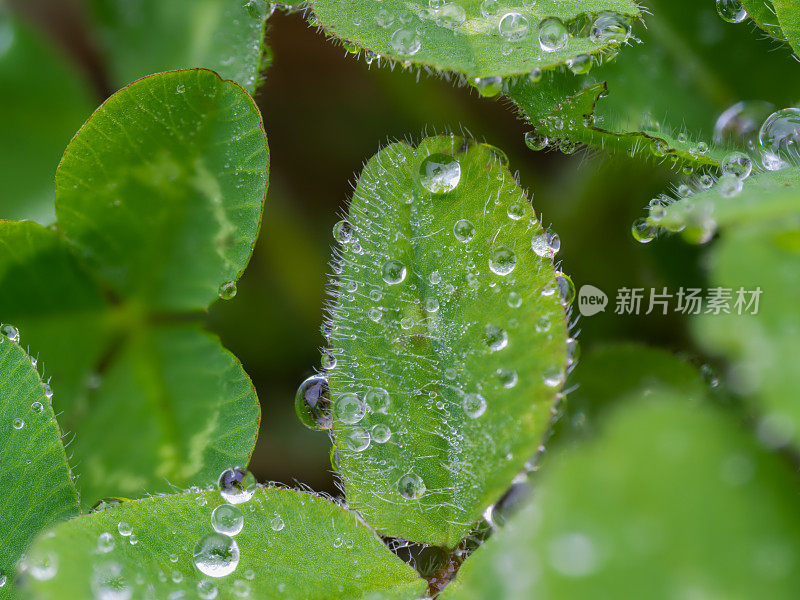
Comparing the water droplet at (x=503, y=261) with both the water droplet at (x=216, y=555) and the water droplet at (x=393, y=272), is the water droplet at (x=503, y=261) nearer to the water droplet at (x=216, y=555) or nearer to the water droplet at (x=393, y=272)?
the water droplet at (x=393, y=272)

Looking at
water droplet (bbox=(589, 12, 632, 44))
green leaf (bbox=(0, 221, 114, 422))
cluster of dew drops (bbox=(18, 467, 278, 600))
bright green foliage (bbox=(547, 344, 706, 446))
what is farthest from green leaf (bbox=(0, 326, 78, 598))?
water droplet (bbox=(589, 12, 632, 44))

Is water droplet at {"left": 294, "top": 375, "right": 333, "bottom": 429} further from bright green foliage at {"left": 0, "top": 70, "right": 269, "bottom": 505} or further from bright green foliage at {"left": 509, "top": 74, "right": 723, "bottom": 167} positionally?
bright green foliage at {"left": 509, "top": 74, "right": 723, "bottom": 167}

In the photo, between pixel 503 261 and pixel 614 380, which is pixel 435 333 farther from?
pixel 614 380

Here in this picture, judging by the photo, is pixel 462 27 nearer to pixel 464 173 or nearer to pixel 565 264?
pixel 464 173

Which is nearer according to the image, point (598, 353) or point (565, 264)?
point (598, 353)

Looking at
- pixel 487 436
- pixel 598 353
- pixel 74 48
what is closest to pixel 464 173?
pixel 487 436

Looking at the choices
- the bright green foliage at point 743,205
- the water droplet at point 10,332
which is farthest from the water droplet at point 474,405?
the water droplet at point 10,332
